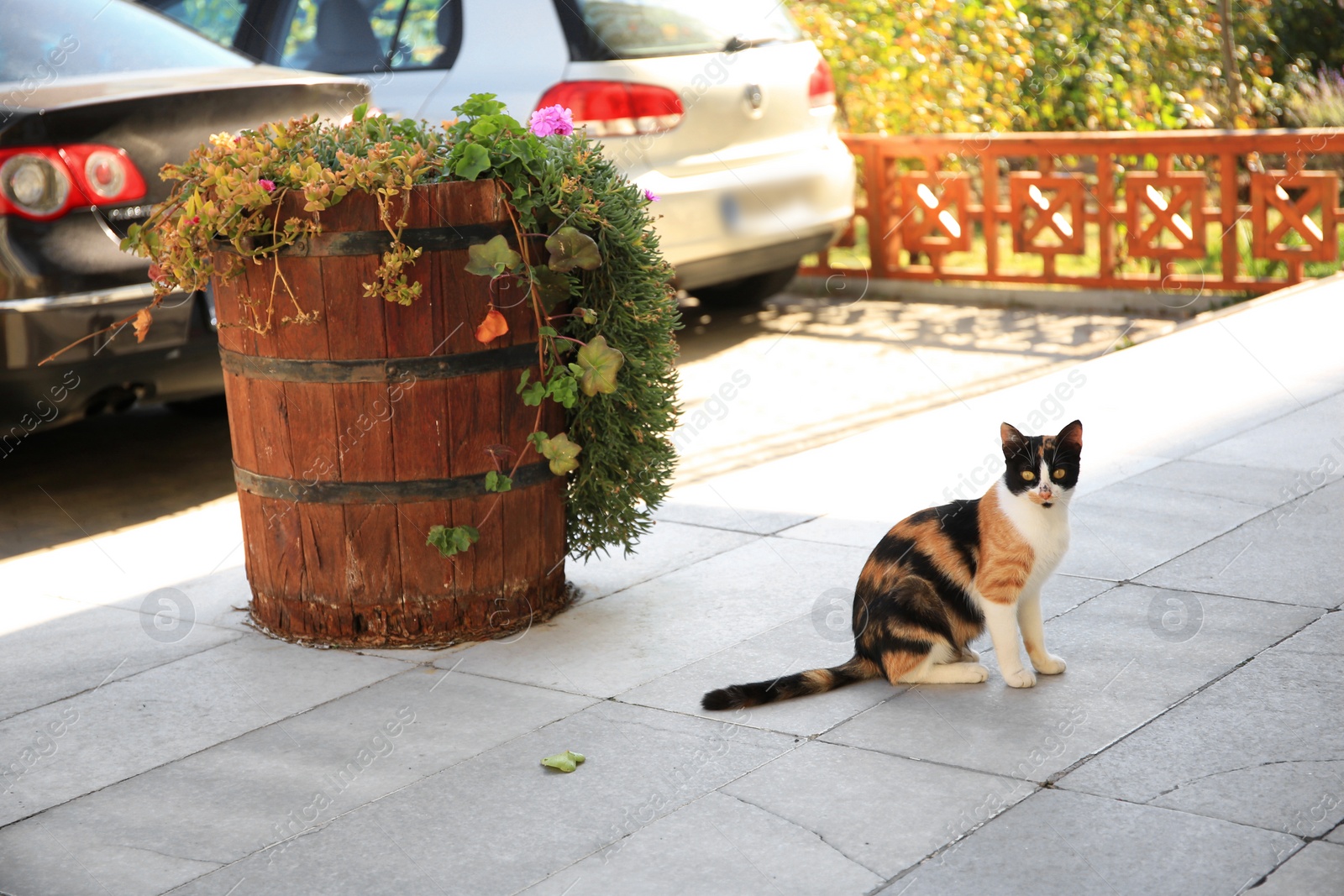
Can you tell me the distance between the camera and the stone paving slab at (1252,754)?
2676mm

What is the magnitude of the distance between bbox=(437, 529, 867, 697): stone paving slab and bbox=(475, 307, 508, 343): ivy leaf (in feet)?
2.88

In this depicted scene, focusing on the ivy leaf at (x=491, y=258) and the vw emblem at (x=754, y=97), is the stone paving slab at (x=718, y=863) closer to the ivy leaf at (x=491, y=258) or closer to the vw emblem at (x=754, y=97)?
the ivy leaf at (x=491, y=258)

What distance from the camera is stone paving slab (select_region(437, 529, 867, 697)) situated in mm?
3629

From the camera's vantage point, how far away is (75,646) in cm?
396

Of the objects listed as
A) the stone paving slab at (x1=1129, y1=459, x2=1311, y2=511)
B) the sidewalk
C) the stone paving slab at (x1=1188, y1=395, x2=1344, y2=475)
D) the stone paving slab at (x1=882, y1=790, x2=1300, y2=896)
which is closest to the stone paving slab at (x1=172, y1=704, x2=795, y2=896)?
the sidewalk

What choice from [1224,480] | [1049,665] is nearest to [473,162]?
[1049,665]

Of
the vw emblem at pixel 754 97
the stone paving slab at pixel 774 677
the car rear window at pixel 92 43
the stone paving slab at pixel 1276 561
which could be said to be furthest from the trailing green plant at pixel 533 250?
the vw emblem at pixel 754 97

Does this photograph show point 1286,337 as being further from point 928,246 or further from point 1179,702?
point 1179,702

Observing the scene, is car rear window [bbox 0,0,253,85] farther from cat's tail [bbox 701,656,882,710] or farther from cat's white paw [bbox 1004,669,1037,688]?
cat's white paw [bbox 1004,669,1037,688]

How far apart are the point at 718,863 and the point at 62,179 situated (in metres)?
3.60

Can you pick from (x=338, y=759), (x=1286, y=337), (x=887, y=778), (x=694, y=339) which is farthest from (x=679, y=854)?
(x=694, y=339)

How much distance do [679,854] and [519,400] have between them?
1.52 m

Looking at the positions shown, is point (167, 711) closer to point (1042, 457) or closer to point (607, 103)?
point (1042, 457)

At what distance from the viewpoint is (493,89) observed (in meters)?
6.67
